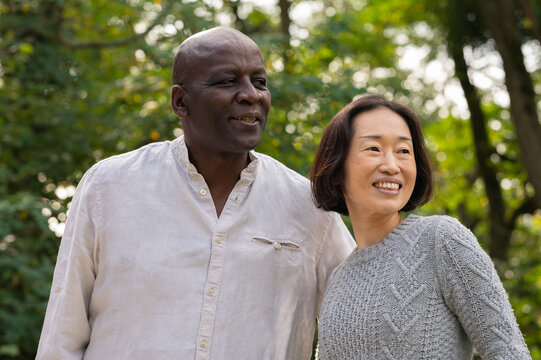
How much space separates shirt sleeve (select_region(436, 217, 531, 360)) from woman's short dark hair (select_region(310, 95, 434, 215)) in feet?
1.27

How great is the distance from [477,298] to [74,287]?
129 centimetres

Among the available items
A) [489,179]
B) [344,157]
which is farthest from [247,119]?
[489,179]

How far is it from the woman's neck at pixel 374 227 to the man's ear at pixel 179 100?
0.70 meters

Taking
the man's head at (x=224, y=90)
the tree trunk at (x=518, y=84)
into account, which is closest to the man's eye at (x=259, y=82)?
the man's head at (x=224, y=90)

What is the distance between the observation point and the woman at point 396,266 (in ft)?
6.73

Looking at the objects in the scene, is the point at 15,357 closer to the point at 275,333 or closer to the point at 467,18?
the point at 275,333

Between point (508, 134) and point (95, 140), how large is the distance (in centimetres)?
719

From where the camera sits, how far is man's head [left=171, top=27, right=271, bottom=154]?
2.39 metres

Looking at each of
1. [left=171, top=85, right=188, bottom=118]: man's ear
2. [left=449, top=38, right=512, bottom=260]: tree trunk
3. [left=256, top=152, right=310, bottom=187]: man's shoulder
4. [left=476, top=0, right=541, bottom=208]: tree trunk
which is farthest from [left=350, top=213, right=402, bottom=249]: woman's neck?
[left=449, top=38, right=512, bottom=260]: tree trunk

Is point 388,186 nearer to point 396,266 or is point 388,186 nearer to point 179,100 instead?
point 396,266

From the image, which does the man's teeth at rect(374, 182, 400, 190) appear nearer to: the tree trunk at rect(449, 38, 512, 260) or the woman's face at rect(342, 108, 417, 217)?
the woman's face at rect(342, 108, 417, 217)

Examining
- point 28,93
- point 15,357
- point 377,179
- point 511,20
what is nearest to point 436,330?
point 377,179

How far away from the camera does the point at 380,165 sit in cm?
229

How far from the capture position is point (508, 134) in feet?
36.0
